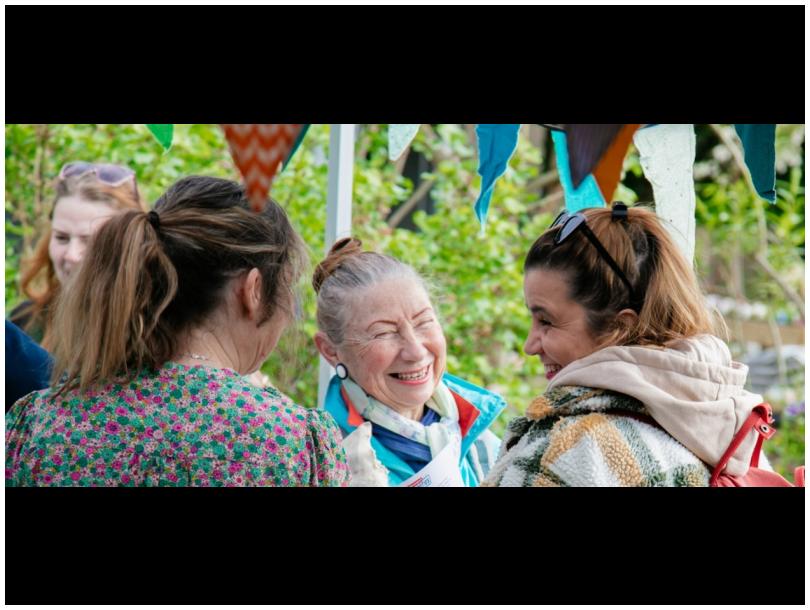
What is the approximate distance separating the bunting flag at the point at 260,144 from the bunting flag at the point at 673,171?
102 centimetres

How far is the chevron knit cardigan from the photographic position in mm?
1696

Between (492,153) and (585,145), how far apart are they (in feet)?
1.08

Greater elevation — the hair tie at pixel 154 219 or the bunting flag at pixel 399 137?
the bunting flag at pixel 399 137

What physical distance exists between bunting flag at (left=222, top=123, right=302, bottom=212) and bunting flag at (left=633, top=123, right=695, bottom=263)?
1.02 metres

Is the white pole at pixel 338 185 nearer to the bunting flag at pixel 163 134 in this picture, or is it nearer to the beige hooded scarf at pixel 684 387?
the bunting flag at pixel 163 134

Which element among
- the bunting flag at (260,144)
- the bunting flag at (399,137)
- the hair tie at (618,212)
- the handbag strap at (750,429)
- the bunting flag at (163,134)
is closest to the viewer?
the handbag strap at (750,429)

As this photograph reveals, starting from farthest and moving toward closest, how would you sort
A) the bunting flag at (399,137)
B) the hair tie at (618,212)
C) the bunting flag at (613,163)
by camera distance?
the bunting flag at (399,137) < the bunting flag at (613,163) < the hair tie at (618,212)

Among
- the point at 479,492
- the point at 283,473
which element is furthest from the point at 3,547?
the point at 479,492

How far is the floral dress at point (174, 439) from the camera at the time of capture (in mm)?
1699

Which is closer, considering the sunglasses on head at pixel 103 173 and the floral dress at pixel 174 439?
the floral dress at pixel 174 439

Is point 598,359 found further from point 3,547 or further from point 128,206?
point 128,206

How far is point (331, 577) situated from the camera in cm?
174

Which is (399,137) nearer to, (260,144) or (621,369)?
(260,144)

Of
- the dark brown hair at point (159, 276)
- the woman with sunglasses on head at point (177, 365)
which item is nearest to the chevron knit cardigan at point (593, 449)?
the woman with sunglasses on head at point (177, 365)
